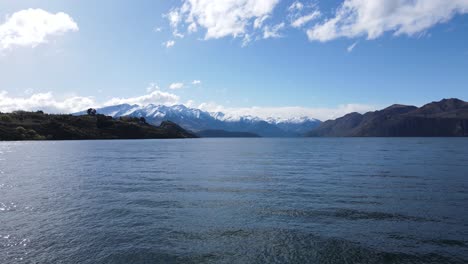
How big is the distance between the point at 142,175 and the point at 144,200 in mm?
26352

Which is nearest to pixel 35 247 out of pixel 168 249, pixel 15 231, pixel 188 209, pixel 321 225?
pixel 15 231

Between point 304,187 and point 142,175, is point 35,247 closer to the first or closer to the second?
point 304,187

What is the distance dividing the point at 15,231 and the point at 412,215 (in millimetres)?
39170

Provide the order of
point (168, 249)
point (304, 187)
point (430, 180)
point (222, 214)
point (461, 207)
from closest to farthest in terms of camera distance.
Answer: point (168, 249) → point (222, 214) → point (461, 207) → point (304, 187) → point (430, 180)

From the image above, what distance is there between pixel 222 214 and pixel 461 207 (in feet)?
91.6

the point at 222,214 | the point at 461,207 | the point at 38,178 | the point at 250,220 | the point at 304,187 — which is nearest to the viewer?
the point at 250,220

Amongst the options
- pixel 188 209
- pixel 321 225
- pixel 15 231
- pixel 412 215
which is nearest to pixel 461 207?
pixel 412 215

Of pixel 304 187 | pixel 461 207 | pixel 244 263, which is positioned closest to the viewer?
Answer: pixel 244 263

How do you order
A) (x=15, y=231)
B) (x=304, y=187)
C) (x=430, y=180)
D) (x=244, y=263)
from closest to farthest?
(x=244, y=263), (x=15, y=231), (x=304, y=187), (x=430, y=180)

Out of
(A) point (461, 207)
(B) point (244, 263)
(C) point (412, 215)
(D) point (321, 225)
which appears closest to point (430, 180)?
(A) point (461, 207)

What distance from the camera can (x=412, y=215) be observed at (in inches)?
1337

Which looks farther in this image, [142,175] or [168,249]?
[142,175]

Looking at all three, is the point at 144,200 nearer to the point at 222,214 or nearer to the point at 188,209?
the point at 188,209

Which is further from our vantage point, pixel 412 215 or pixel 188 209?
pixel 188 209
